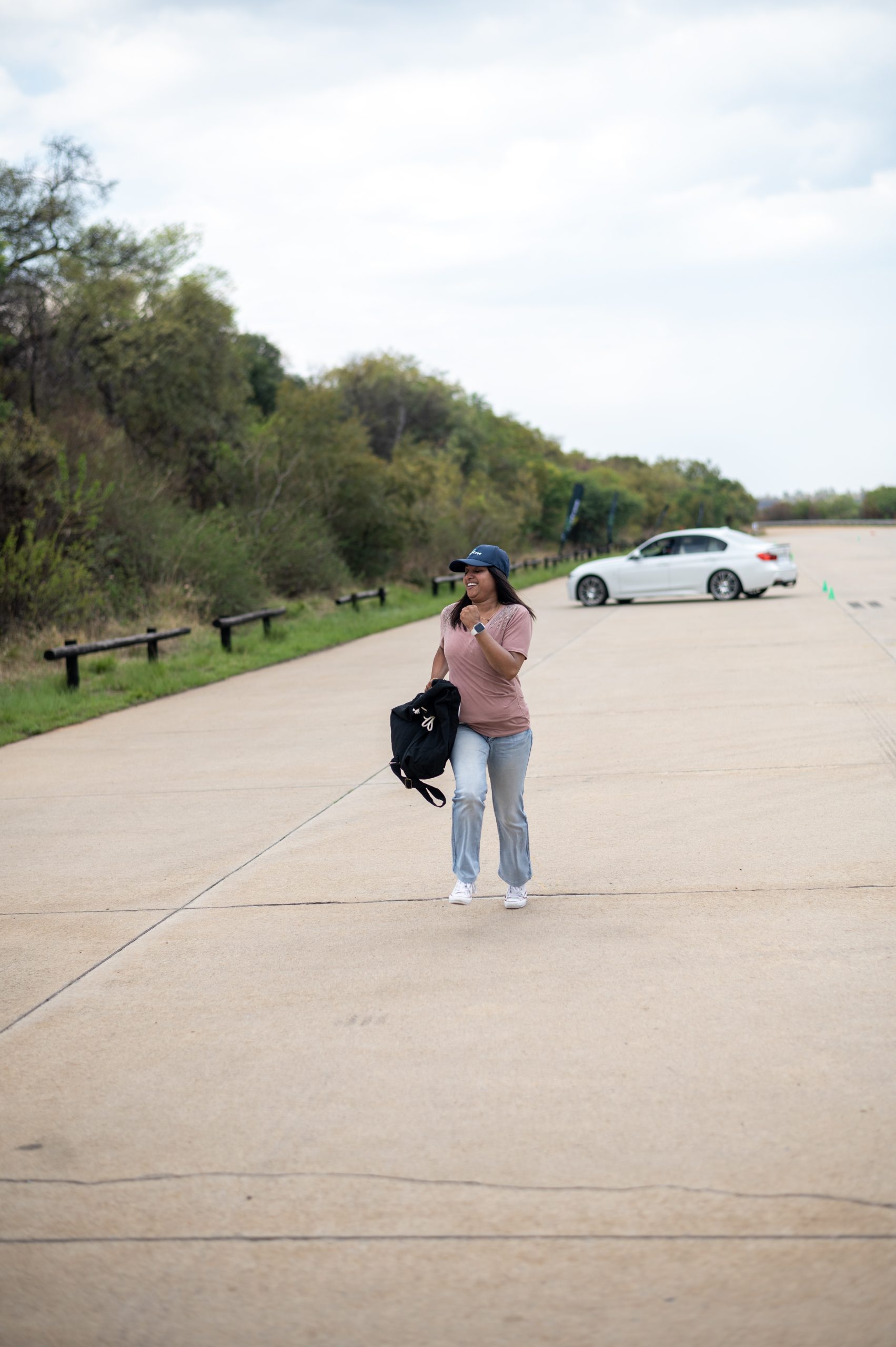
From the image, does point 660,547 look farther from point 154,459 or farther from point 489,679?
point 489,679

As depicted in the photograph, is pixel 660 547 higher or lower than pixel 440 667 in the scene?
higher

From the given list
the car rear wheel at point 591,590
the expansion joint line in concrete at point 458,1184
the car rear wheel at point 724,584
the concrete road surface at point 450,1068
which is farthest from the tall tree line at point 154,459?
the expansion joint line in concrete at point 458,1184

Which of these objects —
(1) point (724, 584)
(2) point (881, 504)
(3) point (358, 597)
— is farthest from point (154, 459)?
(2) point (881, 504)

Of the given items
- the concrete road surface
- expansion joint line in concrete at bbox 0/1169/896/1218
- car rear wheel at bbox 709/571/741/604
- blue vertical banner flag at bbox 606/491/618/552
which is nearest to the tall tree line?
car rear wheel at bbox 709/571/741/604

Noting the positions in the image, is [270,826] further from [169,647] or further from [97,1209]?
[169,647]

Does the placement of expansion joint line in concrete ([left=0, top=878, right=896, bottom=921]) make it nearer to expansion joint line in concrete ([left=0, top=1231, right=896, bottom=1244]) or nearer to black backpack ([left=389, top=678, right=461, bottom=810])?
black backpack ([left=389, top=678, right=461, bottom=810])

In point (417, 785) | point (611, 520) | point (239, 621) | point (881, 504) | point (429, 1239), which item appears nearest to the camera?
point (429, 1239)

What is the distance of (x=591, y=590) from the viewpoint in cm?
3005

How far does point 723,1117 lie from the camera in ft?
12.9

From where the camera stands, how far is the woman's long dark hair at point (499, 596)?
6.21 meters

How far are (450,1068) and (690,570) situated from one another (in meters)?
25.5

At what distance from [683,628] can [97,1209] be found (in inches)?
755

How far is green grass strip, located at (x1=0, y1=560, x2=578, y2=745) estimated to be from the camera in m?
14.4

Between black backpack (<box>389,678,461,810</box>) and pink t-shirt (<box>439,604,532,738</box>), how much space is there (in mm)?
81
